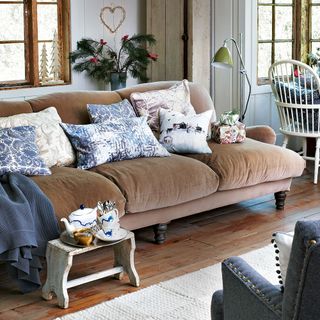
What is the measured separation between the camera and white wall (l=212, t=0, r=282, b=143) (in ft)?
21.9

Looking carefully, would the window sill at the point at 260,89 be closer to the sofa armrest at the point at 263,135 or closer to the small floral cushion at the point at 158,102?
the sofa armrest at the point at 263,135

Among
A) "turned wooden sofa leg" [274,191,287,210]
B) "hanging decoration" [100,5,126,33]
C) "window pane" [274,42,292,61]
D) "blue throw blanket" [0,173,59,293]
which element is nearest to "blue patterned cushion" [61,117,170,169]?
"blue throw blanket" [0,173,59,293]

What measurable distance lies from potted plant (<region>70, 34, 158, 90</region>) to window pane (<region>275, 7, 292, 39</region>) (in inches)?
51.3

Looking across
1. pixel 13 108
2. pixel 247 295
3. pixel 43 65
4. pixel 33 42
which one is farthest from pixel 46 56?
pixel 247 295

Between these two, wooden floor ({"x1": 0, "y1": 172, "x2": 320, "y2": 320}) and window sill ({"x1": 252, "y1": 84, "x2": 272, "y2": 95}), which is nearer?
wooden floor ({"x1": 0, "y1": 172, "x2": 320, "y2": 320})

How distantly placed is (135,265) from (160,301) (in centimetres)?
53

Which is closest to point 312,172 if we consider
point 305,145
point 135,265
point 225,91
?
point 305,145

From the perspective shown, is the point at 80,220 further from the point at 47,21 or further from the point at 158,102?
the point at 47,21

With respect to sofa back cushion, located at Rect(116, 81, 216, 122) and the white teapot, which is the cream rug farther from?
sofa back cushion, located at Rect(116, 81, 216, 122)

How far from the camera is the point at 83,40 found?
6355 millimetres

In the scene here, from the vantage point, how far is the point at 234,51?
6746 mm

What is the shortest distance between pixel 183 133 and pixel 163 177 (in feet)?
2.06

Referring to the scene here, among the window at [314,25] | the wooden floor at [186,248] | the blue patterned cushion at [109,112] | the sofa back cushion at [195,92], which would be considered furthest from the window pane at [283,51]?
the blue patterned cushion at [109,112]

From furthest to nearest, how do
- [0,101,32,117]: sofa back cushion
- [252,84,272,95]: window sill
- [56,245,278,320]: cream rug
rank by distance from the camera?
[252,84,272,95]: window sill
[0,101,32,117]: sofa back cushion
[56,245,278,320]: cream rug
